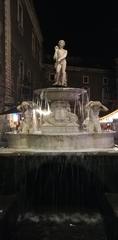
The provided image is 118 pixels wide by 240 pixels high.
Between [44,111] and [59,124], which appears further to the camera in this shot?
[44,111]

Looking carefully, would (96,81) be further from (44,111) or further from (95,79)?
(44,111)

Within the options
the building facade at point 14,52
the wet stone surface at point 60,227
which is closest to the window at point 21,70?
the building facade at point 14,52

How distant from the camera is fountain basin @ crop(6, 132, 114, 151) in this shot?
41.0 ft

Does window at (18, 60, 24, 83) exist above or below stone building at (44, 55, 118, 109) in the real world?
below

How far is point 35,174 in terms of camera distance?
1098cm

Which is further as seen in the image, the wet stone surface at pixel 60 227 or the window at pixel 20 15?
the window at pixel 20 15

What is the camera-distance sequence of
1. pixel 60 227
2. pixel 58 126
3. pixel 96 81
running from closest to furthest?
pixel 60 227 < pixel 58 126 < pixel 96 81

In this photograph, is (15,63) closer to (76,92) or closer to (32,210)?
(76,92)

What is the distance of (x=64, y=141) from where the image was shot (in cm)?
1250

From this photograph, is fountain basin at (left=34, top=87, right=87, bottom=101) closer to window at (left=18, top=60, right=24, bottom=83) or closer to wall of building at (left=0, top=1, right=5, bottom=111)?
wall of building at (left=0, top=1, right=5, bottom=111)

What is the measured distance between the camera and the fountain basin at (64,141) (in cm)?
1250

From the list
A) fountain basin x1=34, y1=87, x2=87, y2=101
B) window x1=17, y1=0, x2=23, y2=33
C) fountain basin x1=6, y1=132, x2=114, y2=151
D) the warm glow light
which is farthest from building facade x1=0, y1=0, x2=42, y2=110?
fountain basin x1=6, y1=132, x2=114, y2=151

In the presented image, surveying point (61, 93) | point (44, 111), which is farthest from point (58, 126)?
point (44, 111)

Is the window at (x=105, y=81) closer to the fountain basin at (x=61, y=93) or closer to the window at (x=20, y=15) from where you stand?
the window at (x=20, y=15)
